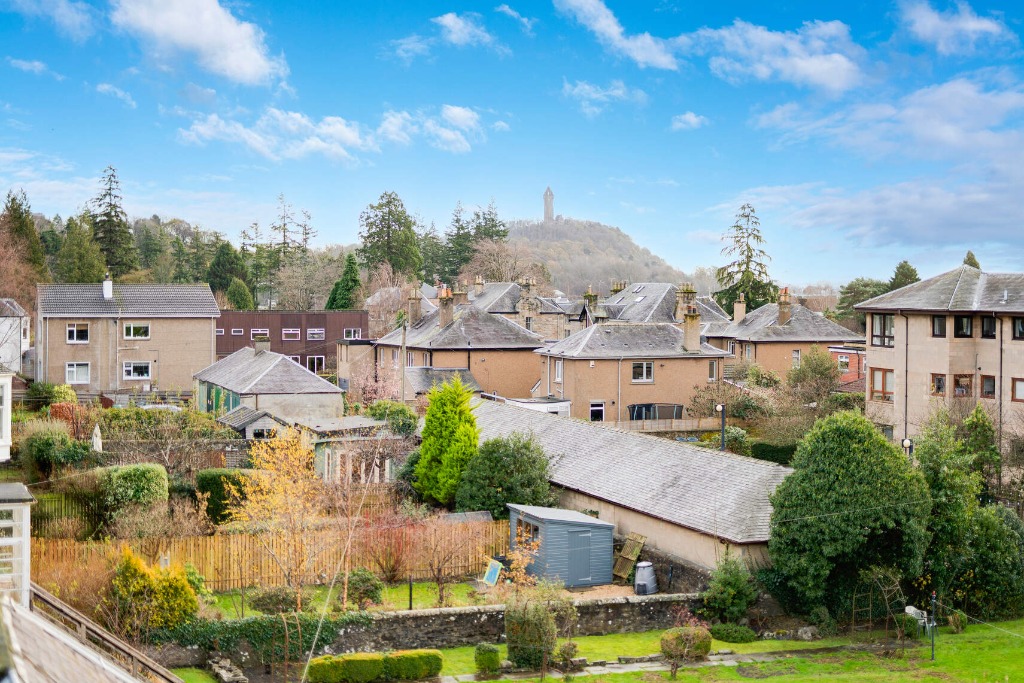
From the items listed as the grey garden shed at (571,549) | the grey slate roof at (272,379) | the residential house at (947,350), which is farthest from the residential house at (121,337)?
the residential house at (947,350)

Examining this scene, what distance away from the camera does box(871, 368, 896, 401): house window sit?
1809 inches

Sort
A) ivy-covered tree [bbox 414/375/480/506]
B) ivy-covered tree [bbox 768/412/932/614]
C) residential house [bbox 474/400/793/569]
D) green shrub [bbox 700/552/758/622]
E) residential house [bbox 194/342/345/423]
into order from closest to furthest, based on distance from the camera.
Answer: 1. ivy-covered tree [bbox 768/412/932/614]
2. green shrub [bbox 700/552/758/622]
3. residential house [bbox 474/400/793/569]
4. ivy-covered tree [bbox 414/375/480/506]
5. residential house [bbox 194/342/345/423]

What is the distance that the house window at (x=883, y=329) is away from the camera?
4597 cm

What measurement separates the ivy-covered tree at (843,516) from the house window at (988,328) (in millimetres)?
21186

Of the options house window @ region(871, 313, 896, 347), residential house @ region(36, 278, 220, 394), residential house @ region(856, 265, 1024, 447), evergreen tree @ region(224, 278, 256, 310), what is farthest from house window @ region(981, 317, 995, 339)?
evergreen tree @ region(224, 278, 256, 310)

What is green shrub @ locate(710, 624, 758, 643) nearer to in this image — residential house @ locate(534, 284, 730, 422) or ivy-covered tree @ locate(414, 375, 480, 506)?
ivy-covered tree @ locate(414, 375, 480, 506)

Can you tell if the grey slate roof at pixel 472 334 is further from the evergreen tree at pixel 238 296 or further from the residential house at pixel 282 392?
the evergreen tree at pixel 238 296

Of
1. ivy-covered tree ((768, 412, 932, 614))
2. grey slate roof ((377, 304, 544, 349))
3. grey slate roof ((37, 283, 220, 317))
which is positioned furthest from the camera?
grey slate roof ((377, 304, 544, 349))

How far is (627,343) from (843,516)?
30690 millimetres

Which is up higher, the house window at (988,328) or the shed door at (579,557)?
the house window at (988,328)

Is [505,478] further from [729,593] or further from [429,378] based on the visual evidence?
[429,378]

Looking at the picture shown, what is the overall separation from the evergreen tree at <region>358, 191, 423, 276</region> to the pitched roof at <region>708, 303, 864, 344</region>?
50.1 m

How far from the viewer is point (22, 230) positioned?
78562 mm

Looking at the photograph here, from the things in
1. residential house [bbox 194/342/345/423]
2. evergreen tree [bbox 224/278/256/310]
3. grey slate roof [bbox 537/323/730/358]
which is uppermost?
evergreen tree [bbox 224/278/256/310]
